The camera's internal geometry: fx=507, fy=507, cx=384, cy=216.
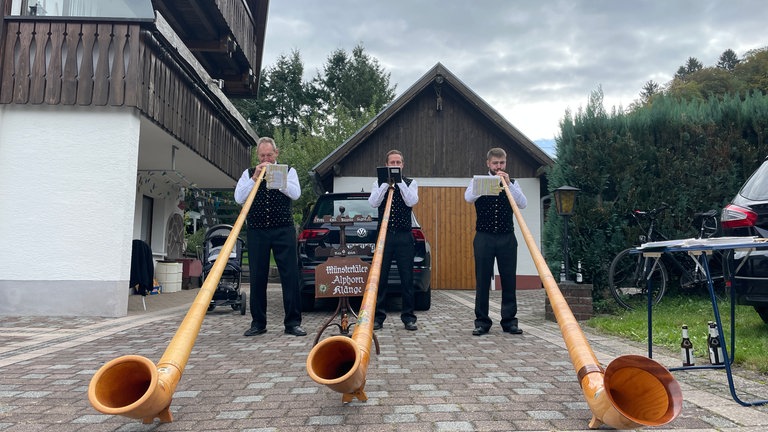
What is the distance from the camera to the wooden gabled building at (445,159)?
35.8 feet

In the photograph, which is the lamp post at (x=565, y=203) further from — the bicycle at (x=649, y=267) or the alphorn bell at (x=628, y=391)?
the alphorn bell at (x=628, y=391)

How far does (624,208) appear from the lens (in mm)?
6344

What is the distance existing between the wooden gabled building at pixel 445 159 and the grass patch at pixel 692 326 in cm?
491

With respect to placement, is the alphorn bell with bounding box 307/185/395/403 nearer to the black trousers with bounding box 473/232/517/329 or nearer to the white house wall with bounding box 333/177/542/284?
the black trousers with bounding box 473/232/517/329

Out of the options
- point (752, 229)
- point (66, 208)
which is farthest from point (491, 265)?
point (66, 208)

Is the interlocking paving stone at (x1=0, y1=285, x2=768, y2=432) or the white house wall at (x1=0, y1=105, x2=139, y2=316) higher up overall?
the white house wall at (x1=0, y1=105, x2=139, y2=316)

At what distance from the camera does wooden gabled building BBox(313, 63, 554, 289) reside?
35.8 feet

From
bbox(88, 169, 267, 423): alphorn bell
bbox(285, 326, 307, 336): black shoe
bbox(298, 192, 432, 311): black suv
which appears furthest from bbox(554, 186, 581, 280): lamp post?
bbox(88, 169, 267, 423): alphorn bell

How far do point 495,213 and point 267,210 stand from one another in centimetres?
215

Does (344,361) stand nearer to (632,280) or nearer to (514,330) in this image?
(514,330)

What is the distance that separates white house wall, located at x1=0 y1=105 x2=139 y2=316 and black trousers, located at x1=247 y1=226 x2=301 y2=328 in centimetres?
252

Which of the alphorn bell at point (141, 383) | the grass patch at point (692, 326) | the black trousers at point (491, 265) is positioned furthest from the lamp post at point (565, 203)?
the alphorn bell at point (141, 383)

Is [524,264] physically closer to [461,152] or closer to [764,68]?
[461,152]

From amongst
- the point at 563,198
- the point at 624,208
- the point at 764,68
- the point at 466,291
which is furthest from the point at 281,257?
the point at 764,68
